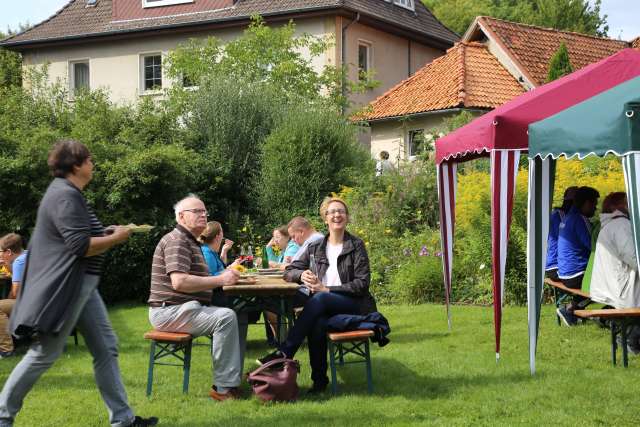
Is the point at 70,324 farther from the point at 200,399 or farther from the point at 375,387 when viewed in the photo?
the point at 375,387

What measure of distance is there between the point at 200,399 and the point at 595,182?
895cm

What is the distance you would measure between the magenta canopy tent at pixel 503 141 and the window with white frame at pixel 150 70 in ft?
69.7

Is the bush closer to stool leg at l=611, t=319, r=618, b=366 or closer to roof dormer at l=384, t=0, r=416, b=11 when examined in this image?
stool leg at l=611, t=319, r=618, b=366

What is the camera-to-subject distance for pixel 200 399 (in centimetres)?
724

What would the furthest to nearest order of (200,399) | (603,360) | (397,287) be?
1. (397,287)
2. (603,360)
3. (200,399)

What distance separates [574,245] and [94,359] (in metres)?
6.13

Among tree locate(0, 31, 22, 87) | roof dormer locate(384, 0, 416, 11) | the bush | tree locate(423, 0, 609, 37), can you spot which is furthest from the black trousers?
tree locate(423, 0, 609, 37)

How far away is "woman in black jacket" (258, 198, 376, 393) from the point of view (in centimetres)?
752

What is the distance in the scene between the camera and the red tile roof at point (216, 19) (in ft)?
92.4

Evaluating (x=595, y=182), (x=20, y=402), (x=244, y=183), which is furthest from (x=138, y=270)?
(x=20, y=402)

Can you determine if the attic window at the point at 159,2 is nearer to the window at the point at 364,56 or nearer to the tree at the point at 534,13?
the window at the point at 364,56

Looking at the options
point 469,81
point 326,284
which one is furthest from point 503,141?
point 469,81

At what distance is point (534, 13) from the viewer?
4806 centimetres

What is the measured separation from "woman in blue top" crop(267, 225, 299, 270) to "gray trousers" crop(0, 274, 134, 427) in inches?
154
